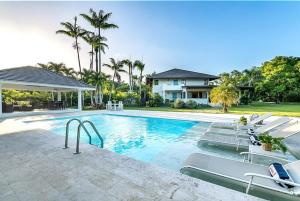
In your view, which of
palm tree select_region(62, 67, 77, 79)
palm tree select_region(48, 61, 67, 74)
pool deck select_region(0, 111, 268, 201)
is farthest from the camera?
palm tree select_region(62, 67, 77, 79)

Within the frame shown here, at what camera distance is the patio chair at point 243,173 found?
3.04 metres

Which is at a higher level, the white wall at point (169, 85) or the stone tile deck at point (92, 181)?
the white wall at point (169, 85)

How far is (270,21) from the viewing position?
1727cm

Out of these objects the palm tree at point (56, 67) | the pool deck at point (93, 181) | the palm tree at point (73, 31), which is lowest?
the pool deck at point (93, 181)

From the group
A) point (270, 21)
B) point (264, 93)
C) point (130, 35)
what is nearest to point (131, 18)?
point (130, 35)

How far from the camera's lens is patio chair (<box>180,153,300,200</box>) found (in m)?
3.04

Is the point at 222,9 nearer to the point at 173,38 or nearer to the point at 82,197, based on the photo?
A: the point at 173,38

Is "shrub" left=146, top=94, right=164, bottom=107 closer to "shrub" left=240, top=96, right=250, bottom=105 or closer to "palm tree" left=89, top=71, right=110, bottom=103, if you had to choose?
"palm tree" left=89, top=71, right=110, bottom=103

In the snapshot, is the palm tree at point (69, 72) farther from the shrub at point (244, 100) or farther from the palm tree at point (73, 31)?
the shrub at point (244, 100)

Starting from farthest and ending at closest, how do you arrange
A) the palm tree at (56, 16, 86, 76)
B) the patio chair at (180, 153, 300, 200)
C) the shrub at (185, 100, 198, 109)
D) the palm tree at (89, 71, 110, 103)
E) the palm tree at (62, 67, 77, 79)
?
the palm tree at (62, 67, 77, 79) → the shrub at (185, 100, 198, 109) → the palm tree at (56, 16, 86, 76) → the palm tree at (89, 71, 110, 103) → the patio chair at (180, 153, 300, 200)

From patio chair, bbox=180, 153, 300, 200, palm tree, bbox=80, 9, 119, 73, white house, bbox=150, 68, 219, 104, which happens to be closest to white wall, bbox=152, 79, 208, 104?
white house, bbox=150, 68, 219, 104

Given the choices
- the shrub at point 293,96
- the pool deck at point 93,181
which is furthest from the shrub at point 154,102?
the shrub at point 293,96

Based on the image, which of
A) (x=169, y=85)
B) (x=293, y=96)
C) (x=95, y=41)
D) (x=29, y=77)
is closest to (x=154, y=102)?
(x=169, y=85)

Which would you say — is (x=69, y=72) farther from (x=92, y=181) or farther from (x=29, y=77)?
(x=92, y=181)
